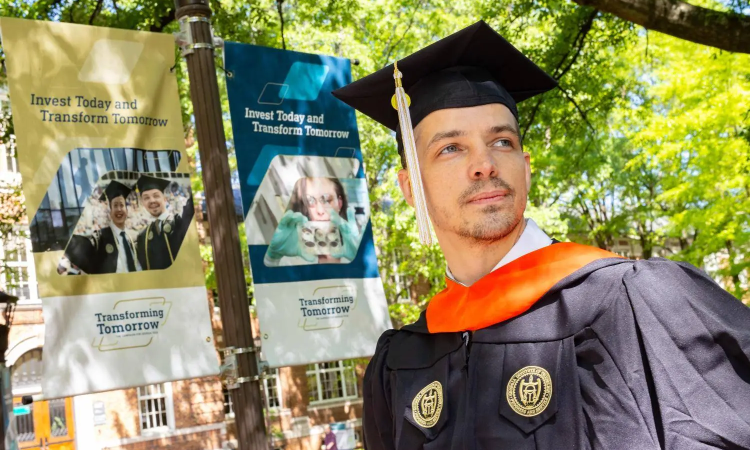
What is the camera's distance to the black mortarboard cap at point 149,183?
14.9 feet

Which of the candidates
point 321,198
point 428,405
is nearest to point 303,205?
point 321,198

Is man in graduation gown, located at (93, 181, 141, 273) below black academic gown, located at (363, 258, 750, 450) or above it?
above

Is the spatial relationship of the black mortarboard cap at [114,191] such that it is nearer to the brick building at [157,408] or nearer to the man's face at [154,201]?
the man's face at [154,201]

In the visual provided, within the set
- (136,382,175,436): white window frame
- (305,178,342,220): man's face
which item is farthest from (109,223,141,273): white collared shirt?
(136,382,175,436): white window frame

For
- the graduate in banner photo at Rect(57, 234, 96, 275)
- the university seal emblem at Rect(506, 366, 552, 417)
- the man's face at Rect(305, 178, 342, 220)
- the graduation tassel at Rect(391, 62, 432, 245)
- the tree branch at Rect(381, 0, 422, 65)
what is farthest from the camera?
the tree branch at Rect(381, 0, 422, 65)

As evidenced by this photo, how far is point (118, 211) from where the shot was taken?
178 inches

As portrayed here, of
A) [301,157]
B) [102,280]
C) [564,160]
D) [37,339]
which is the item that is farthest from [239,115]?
[37,339]

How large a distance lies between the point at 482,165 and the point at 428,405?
66cm

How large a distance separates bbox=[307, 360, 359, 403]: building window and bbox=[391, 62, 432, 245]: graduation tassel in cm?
2406

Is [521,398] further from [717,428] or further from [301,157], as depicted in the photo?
[301,157]

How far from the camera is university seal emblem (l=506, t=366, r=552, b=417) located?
75.2 inches

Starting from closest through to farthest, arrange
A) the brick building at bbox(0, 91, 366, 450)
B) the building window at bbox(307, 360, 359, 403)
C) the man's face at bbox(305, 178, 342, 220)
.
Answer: the man's face at bbox(305, 178, 342, 220) → the brick building at bbox(0, 91, 366, 450) → the building window at bbox(307, 360, 359, 403)

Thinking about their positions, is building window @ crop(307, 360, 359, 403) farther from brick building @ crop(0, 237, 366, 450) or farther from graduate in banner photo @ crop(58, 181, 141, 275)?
graduate in banner photo @ crop(58, 181, 141, 275)

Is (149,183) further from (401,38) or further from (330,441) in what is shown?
(330,441)
